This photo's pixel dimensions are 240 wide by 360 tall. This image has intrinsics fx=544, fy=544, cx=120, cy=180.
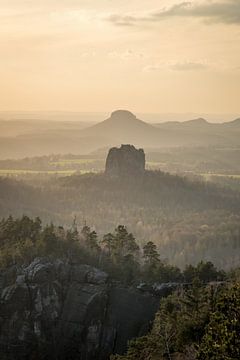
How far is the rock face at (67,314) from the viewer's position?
199 feet

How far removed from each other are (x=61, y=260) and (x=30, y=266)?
13.3 ft

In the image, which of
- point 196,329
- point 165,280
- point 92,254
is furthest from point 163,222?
point 196,329

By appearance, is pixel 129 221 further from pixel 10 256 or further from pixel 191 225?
pixel 10 256

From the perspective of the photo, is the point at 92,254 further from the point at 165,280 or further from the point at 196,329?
the point at 196,329

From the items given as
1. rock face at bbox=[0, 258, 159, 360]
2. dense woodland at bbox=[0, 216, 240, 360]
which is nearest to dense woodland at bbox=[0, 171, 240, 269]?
dense woodland at bbox=[0, 216, 240, 360]

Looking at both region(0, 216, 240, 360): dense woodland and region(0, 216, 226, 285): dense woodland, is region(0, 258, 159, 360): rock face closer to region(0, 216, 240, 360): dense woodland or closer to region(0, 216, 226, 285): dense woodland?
region(0, 216, 240, 360): dense woodland

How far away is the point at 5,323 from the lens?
62625 millimetres

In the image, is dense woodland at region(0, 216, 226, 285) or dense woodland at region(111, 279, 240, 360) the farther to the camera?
dense woodland at region(0, 216, 226, 285)

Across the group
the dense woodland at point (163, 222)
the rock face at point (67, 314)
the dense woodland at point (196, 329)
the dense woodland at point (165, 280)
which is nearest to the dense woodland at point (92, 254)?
the dense woodland at point (165, 280)

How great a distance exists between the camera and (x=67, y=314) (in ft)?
206

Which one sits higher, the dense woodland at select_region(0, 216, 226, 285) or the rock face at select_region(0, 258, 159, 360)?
the dense woodland at select_region(0, 216, 226, 285)

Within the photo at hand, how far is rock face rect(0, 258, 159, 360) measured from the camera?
199 ft

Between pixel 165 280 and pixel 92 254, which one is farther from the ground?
pixel 92 254

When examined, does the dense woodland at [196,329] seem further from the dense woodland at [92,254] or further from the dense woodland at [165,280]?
the dense woodland at [92,254]
